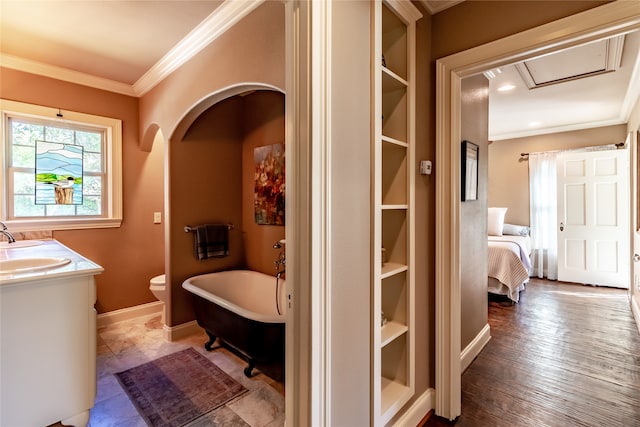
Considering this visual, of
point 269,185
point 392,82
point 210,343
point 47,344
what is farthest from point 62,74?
point 392,82

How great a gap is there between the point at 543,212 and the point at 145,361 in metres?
6.45

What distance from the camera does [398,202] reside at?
1.72 metres

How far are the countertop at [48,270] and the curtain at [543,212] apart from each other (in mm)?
6486

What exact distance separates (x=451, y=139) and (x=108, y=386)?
2856 millimetres

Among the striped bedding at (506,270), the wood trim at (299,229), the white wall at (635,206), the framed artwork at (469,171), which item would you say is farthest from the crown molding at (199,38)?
the white wall at (635,206)

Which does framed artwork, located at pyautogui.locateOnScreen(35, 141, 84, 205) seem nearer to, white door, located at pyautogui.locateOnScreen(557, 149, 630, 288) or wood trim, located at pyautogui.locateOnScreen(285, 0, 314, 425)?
wood trim, located at pyautogui.locateOnScreen(285, 0, 314, 425)

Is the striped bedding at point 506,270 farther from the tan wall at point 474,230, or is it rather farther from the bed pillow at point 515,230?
the bed pillow at point 515,230

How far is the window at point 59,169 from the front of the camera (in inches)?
110

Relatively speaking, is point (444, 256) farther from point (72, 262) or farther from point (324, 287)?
point (72, 262)

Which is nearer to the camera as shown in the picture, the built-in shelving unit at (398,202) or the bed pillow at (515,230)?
the built-in shelving unit at (398,202)

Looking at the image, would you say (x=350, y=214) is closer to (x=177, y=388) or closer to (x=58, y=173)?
(x=177, y=388)

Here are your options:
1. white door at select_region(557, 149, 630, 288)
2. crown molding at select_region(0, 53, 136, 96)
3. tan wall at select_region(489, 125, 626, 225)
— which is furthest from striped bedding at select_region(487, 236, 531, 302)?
crown molding at select_region(0, 53, 136, 96)

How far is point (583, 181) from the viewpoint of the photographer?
4801 millimetres

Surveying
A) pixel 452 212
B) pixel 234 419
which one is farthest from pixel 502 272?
pixel 234 419
